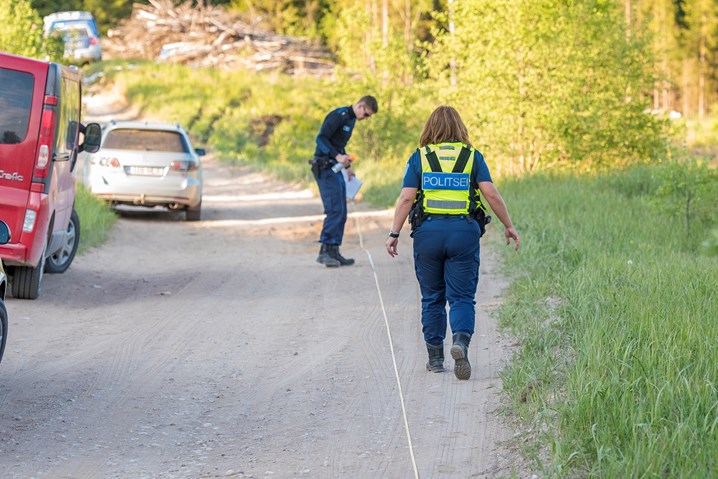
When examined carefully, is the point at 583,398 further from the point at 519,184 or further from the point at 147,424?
the point at 519,184

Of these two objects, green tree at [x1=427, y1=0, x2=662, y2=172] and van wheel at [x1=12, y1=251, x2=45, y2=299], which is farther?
green tree at [x1=427, y1=0, x2=662, y2=172]

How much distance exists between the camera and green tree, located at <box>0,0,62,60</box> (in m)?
25.2

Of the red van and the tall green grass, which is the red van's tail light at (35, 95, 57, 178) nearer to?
the red van

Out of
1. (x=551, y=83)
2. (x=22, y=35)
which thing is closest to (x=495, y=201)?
(x=551, y=83)

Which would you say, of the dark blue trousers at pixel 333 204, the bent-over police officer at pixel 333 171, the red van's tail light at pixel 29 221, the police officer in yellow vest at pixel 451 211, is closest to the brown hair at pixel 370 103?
the bent-over police officer at pixel 333 171

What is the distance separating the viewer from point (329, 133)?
12.5m

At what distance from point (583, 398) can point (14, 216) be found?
19.6 feet

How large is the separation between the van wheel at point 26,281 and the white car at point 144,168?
7472 millimetres

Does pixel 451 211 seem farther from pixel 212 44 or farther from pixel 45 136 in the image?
pixel 212 44

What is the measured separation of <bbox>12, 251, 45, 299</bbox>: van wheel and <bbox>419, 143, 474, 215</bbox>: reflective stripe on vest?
4.65 meters

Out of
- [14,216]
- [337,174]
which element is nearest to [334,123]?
[337,174]

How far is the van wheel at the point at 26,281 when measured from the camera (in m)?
10.2

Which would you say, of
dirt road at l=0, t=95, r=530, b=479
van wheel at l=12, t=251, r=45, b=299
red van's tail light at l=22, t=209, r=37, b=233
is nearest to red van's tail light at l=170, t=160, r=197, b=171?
dirt road at l=0, t=95, r=530, b=479

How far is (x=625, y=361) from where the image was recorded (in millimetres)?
5883
